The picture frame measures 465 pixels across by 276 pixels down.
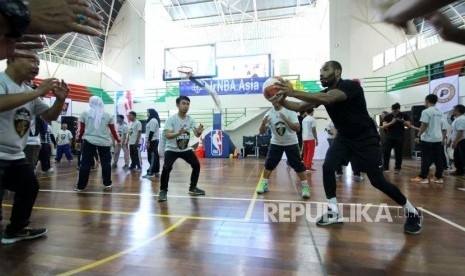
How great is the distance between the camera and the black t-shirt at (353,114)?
122 inches

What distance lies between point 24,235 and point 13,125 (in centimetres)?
106

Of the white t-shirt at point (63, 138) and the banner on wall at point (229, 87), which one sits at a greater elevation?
the banner on wall at point (229, 87)

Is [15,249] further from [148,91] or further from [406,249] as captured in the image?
[148,91]

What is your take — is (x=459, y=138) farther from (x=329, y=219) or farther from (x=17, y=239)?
(x=17, y=239)

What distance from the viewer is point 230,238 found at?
9.46ft

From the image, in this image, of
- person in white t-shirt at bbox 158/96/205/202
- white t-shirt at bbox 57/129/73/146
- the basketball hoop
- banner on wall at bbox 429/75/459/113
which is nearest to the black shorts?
person in white t-shirt at bbox 158/96/205/202

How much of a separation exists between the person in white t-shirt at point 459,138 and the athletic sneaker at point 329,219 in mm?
5431

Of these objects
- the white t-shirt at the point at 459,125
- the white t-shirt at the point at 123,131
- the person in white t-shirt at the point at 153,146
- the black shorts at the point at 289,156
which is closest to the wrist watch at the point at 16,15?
the black shorts at the point at 289,156

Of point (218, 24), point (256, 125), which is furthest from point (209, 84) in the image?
point (218, 24)

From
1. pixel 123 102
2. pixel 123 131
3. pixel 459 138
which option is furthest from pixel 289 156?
pixel 123 102

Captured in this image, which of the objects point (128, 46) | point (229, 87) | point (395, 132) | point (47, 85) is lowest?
point (395, 132)

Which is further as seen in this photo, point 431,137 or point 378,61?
point 378,61

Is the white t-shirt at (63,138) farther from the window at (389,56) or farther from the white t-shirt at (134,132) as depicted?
the window at (389,56)

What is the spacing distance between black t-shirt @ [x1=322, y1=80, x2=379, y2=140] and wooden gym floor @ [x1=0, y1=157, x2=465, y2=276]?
3.44ft
